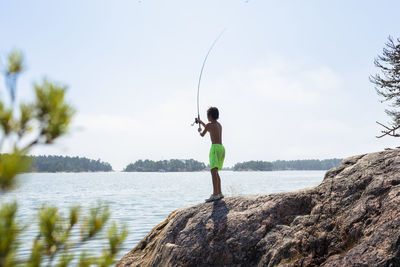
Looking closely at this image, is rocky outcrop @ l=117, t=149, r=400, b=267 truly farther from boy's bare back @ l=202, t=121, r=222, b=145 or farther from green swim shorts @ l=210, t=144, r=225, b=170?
boy's bare back @ l=202, t=121, r=222, b=145

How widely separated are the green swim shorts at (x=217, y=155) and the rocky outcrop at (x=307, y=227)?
29.5 inches

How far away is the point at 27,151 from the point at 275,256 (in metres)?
4.17

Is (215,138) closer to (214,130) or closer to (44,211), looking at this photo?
(214,130)

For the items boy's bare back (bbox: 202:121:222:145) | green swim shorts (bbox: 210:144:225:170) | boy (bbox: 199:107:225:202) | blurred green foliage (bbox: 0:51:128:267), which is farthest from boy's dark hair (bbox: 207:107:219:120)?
blurred green foliage (bbox: 0:51:128:267)

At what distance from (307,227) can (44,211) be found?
4.18m

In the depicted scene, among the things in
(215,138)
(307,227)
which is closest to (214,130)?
(215,138)

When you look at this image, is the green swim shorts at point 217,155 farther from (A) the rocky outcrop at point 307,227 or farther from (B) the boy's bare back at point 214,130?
(A) the rocky outcrop at point 307,227

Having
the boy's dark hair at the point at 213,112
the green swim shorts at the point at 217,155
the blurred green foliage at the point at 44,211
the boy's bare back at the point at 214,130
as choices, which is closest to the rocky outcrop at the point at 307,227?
the green swim shorts at the point at 217,155

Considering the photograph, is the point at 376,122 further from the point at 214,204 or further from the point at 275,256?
the point at 275,256

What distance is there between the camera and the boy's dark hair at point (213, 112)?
25.1ft

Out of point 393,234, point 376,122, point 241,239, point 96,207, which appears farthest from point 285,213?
point 376,122

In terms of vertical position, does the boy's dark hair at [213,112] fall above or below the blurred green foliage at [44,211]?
above

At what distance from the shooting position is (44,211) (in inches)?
97.0

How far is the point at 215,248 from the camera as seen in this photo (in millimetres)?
6023
